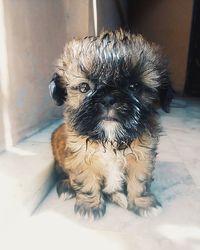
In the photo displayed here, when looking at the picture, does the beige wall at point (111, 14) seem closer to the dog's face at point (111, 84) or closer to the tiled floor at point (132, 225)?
the dog's face at point (111, 84)

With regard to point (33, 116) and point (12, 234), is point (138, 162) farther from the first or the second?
point (33, 116)

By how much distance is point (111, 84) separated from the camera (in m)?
1.06

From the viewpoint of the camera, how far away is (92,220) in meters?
1.29

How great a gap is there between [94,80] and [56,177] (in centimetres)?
70

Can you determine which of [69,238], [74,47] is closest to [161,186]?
[69,238]

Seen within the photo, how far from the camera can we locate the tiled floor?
115 cm

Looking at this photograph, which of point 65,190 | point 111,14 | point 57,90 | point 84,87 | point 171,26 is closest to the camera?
point 84,87

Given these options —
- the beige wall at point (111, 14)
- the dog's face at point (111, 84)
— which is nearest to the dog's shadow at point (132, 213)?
the dog's face at point (111, 84)

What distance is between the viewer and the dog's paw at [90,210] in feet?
4.27

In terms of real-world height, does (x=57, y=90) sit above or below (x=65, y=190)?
above

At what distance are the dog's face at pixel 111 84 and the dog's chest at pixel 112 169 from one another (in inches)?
4.4

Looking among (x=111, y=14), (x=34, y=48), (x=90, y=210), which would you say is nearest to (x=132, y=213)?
(x=90, y=210)

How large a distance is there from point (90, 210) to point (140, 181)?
0.78ft

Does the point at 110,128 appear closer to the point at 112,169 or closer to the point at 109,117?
the point at 109,117
